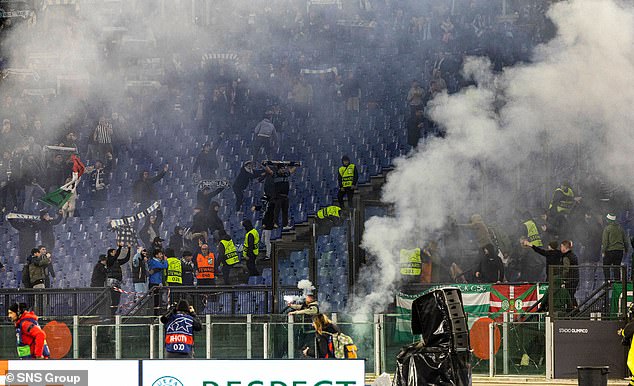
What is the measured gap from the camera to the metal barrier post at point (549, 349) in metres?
14.4

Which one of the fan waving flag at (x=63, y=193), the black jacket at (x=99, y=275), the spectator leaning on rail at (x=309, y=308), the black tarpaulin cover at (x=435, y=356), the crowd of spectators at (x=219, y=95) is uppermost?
the crowd of spectators at (x=219, y=95)

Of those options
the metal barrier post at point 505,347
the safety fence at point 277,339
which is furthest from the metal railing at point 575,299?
the metal barrier post at point 505,347

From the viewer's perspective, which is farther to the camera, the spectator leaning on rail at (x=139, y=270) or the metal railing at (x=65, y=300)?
the spectator leaning on rail at (x=139, y=270)

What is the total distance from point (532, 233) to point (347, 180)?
3.86 meters

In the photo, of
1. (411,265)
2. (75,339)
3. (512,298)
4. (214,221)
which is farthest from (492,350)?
(214,221)

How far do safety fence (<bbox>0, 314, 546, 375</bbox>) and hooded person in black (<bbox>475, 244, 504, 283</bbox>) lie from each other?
4387 mm

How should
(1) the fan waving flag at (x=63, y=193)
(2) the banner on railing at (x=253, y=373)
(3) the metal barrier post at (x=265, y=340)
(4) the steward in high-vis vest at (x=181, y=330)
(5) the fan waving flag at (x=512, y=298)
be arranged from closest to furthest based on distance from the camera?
(2) the banner on railing at (x=253, y=373) < (4) the steward in high-vis vest at (x=181, y=330) < (3) the metal barrier post at (x=265, y=340) < (5) the fan waving flag at (x=512, y=298) < (1) the fan waving flag at (x=63, y=193)

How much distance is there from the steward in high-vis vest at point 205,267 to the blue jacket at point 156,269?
704 mm

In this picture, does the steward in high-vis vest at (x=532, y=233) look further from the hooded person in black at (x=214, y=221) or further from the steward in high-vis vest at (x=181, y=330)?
the steward in high-vis vest at (x=181, y=330)

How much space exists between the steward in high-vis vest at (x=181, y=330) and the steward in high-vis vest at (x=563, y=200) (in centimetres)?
1042

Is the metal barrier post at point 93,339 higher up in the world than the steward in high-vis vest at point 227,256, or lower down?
lower down

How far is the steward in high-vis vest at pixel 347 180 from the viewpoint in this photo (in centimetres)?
2262

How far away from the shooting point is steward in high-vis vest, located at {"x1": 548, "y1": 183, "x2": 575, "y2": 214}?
21312 millimetres

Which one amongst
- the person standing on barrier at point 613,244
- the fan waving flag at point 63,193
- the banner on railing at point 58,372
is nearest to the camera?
the banner on railing at point 58,372
